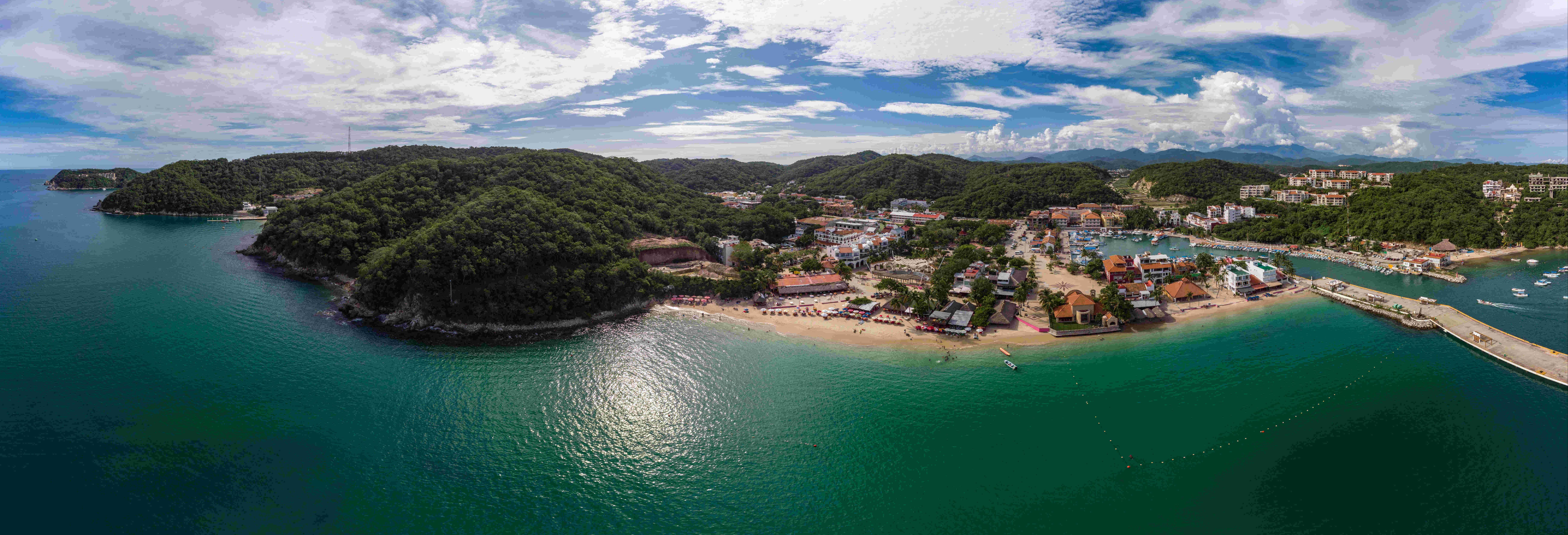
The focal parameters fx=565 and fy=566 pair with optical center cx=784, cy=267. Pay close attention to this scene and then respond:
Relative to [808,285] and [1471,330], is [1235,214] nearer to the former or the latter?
[1471,330]

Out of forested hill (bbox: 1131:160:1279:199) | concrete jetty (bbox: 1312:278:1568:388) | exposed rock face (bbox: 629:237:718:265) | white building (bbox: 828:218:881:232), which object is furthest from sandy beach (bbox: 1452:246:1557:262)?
exposed rock face (bbox: 629:237:718:265)

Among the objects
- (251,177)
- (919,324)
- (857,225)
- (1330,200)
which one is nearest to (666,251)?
(919,324)

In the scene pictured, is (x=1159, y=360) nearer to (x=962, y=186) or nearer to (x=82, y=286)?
(x=82, y=286)

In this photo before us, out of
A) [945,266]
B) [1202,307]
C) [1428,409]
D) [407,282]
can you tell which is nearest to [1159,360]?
[1428,409]

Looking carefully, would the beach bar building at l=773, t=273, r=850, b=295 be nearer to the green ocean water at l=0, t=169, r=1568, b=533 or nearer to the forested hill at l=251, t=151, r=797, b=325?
the forested hill at l=251, t=151, r=797, b=325

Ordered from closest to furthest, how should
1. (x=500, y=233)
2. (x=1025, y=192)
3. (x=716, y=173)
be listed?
(x=500, y=233), (x=1025, y=192), (x=716, y=173)

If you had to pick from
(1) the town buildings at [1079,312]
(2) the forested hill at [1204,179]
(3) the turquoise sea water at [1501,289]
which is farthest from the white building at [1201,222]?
(1) the town buildings at [1079,312]
